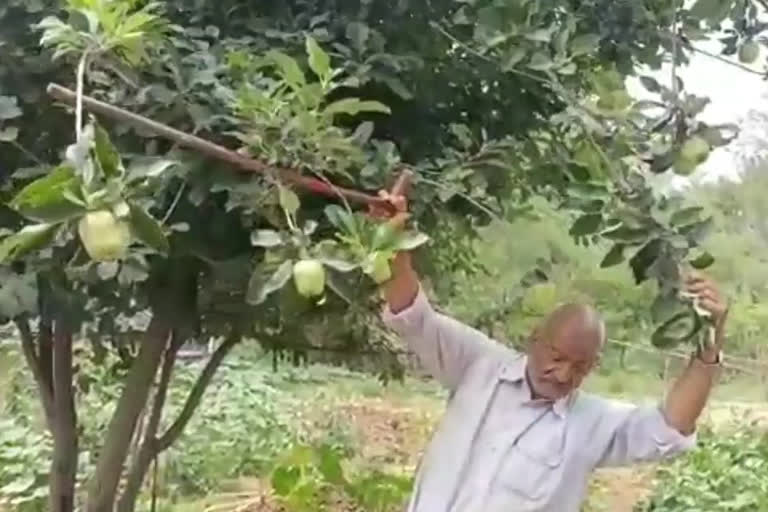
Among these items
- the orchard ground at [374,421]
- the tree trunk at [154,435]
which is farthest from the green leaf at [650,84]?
the orchard ground at [374,421]

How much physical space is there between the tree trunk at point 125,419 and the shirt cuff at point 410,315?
28cm

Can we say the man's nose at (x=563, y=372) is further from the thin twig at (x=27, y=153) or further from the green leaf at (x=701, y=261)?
the thin twig at (x=27, y=153)

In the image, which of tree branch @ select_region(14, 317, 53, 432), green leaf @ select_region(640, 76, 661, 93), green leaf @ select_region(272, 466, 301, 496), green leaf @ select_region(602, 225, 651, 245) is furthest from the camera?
green leaf @ select_region(272, 466, 301, 496)

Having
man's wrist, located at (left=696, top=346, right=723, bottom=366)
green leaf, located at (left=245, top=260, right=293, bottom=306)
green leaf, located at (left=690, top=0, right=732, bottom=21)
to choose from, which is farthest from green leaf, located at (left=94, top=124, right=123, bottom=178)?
man's wrist, located at (left=696, top=346, right=723, bottom=366)

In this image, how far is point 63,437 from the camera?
2.05 metres

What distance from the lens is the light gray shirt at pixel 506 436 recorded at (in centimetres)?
152

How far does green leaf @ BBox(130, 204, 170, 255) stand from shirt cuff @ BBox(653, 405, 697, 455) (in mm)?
789

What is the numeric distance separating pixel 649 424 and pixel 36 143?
29.2 inches

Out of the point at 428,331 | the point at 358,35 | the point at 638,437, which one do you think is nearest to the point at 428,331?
the point at 428,331

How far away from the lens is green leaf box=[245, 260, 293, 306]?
0.99m

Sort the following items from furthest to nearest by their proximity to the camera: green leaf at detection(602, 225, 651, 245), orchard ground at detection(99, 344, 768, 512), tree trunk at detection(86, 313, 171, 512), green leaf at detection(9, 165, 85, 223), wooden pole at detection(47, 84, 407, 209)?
orchard ground at detection(99, 344, 768, 512), tree trunk at detection(86, 313, 171, 512), green leaf at detection(602, 225, 651, 245), wooden pole at detection(47, 84, 407, 209), green leaf at detection(9, 165, 85, 223)

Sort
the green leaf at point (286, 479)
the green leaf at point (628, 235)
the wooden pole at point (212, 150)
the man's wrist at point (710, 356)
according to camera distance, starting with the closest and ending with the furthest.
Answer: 1. the wooden pole at point (212, 150)
2. the green leaf at point (628, 235)
3. the man's wrist at point (710, 356)
4. the green leaf at point (286, 479)

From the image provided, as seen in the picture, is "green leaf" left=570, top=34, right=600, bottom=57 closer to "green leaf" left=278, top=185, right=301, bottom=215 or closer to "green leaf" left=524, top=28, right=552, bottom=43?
"green leaf" left=524, top=28, right=552, bottom=43

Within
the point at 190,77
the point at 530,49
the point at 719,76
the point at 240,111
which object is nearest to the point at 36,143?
the point at 190,77
